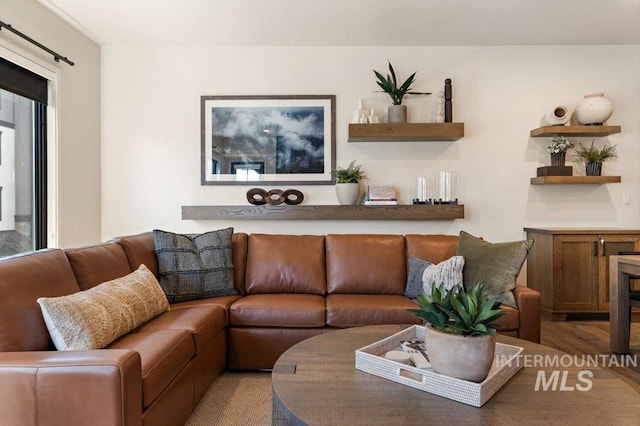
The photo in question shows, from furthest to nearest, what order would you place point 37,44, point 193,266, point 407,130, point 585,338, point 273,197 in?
point 273,197 < point 407,130 < point 585,338 < point 37,44 < point 193,266

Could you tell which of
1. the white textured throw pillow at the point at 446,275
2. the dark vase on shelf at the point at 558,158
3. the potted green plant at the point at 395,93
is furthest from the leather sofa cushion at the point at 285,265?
the dark vase on shelf at the point at 558,158

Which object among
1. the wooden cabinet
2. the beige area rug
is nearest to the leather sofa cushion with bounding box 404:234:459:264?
the wooden cabinet

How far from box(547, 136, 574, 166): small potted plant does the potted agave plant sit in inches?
121

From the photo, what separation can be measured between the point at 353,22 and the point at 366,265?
2086 mm

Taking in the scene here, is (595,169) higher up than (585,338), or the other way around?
(595,169)

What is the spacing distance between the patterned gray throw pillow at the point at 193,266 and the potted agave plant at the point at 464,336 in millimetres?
1911

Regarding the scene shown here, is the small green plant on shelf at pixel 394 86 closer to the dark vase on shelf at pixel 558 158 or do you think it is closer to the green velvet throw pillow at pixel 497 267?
the dark vase on shelf at pixel 558 158

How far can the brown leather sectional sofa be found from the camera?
1.27 meters

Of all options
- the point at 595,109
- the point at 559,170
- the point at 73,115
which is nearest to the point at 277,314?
the point at 73,115

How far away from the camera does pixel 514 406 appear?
122cm

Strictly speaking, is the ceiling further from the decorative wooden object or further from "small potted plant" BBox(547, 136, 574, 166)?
the decorative wooden object

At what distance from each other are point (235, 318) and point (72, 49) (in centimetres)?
286

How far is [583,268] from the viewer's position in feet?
11.7

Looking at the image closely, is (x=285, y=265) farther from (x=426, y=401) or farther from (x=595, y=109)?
(x=595, y=109)
